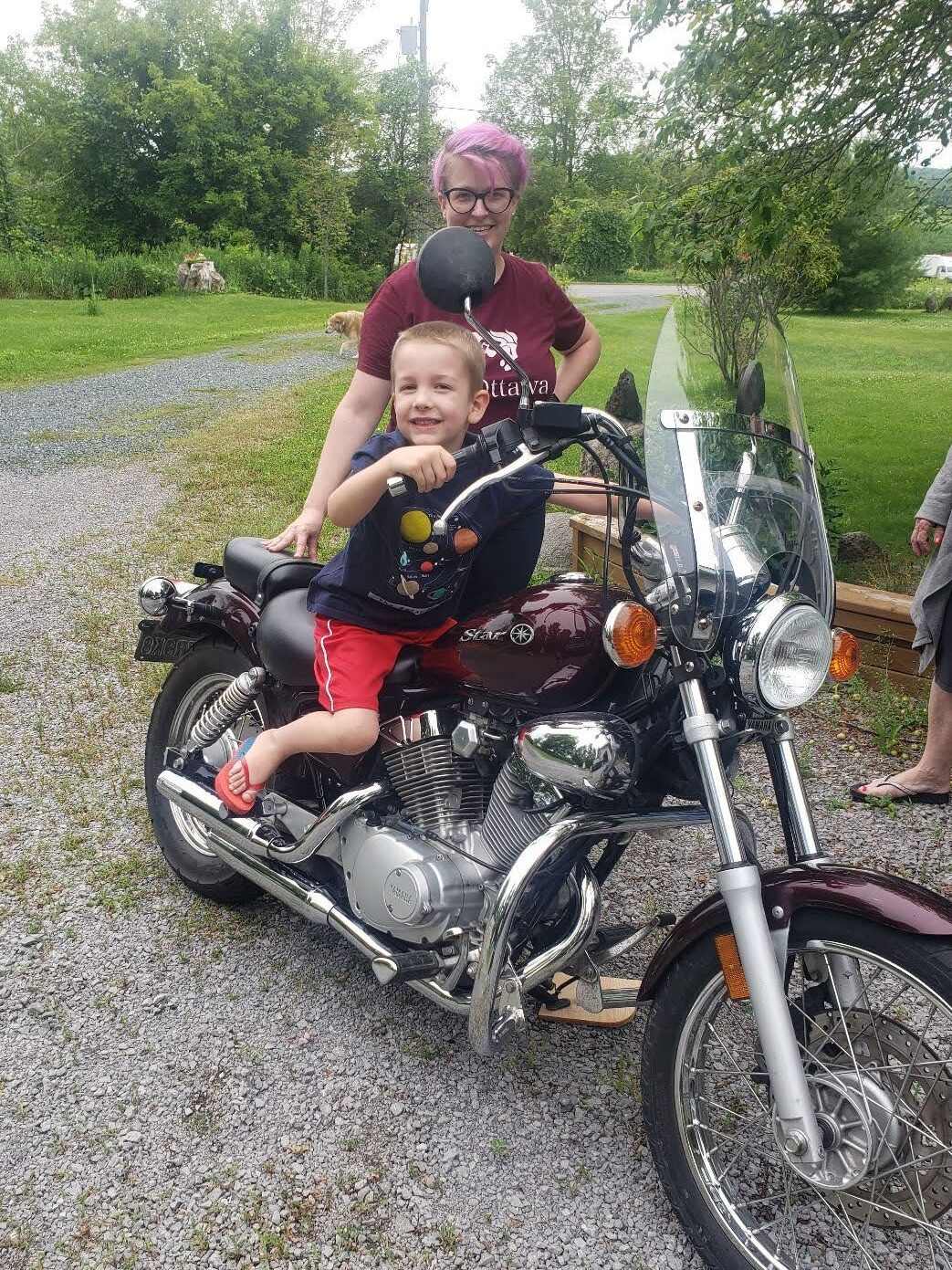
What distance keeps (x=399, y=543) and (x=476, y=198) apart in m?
1.11

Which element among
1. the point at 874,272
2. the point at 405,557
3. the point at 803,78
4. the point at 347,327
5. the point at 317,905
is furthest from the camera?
the point at 874,272

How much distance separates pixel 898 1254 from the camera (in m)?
2.21

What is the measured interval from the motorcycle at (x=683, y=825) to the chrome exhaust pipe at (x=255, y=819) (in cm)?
1

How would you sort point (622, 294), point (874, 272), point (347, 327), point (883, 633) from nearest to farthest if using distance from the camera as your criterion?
point (883, 633), point (347, 327), point (874, 272), point (622, 294)

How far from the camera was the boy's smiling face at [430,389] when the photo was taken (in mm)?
2266

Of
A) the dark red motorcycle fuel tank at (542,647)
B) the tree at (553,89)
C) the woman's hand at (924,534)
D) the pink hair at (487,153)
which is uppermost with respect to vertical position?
the tree at (553,89)

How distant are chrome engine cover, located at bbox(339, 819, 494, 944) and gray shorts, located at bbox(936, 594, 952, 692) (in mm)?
2114

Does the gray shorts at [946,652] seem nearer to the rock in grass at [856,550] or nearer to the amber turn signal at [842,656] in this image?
the amber turn signal at [842,656]

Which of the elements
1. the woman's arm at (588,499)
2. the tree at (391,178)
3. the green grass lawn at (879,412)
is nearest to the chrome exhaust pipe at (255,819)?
the woman's arm at (588,499)

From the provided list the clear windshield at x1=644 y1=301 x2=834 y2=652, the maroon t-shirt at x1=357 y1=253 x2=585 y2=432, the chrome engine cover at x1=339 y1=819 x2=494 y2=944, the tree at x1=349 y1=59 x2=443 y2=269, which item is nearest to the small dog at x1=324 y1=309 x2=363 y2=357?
the maroon t-shirt at x1=357 y1=253 x2=585 y2=432

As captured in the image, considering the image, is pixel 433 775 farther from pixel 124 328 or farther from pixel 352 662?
pixel 124 328

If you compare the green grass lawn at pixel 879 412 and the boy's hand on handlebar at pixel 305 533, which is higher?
the boy's hand on handlebar at pixel 305 533

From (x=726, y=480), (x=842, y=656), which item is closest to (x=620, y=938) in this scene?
(x=842, y=656)

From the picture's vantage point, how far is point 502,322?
10.2 ft
